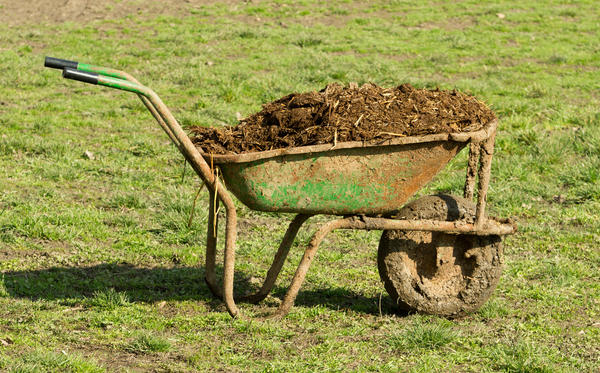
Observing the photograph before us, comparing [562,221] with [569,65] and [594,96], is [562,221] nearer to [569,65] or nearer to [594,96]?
[594,96]

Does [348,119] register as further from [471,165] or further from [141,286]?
[141,286]

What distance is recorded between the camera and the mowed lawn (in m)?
4.36

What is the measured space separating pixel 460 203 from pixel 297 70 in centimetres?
624

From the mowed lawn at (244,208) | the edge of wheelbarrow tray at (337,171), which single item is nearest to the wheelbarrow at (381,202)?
the edge of wheelbarrow tray at (337,171)

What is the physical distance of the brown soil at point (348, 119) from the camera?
4445 millimetres

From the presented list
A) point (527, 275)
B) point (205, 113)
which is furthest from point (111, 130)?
point (527, 275)

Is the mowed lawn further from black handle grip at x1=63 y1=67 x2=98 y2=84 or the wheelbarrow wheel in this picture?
black handle grip at x1=63 y1=67 x2=98 y2=84

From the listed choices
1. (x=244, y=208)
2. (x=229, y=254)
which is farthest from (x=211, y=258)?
(x=244, y=208)

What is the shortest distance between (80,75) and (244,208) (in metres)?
2.92

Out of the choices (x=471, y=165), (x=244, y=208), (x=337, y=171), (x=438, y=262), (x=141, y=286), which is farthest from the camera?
(x=244, y=208)

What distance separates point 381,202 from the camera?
461cm

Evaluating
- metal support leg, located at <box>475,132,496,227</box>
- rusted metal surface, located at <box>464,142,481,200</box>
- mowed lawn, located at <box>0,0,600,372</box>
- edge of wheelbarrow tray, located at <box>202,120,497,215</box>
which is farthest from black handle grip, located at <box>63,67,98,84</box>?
metal support leg, located at <box>475,132,496,227</box>

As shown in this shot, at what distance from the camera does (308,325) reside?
4.66 meters

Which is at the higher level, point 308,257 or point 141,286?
point 308,257
